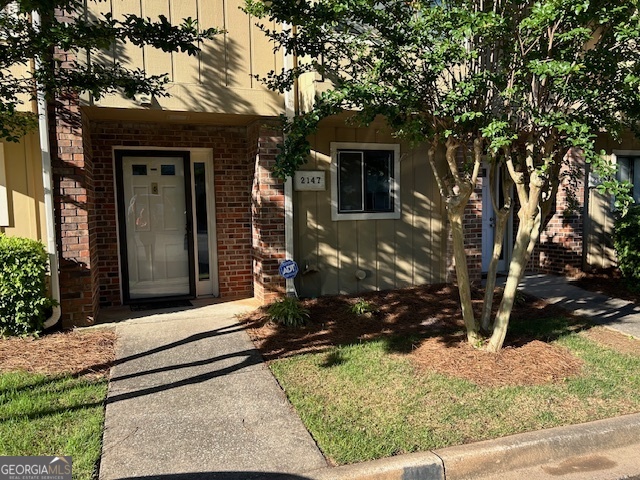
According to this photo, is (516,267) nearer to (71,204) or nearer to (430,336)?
(430,336)

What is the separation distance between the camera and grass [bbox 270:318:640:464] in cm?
339

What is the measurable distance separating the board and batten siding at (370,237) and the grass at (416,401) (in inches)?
99.3

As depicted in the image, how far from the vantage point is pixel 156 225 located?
24.3 ft

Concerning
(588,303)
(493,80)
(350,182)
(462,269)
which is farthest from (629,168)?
(493,80)

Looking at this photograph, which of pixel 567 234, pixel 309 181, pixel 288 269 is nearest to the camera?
pixel 288 269

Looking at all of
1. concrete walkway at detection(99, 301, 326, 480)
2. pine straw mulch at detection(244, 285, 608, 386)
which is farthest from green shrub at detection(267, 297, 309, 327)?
concrete walkway at detection(99, 301, 326, 480)

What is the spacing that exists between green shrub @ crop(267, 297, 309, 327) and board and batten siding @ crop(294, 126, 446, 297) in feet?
3.86

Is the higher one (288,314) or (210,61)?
(210,61)

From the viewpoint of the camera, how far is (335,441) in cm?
332

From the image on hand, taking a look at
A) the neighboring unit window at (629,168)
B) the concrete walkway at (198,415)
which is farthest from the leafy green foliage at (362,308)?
the neighboring unit window at (629,168)

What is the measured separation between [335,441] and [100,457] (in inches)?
59.0

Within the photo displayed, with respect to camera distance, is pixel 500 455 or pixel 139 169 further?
pixel 139 169

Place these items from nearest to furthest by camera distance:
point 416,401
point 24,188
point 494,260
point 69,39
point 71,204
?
1. point 69,39
2. point 416,401
3. point 494,260
4. point 71,204
5. point 24,188

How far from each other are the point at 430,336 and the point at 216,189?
3.85m
